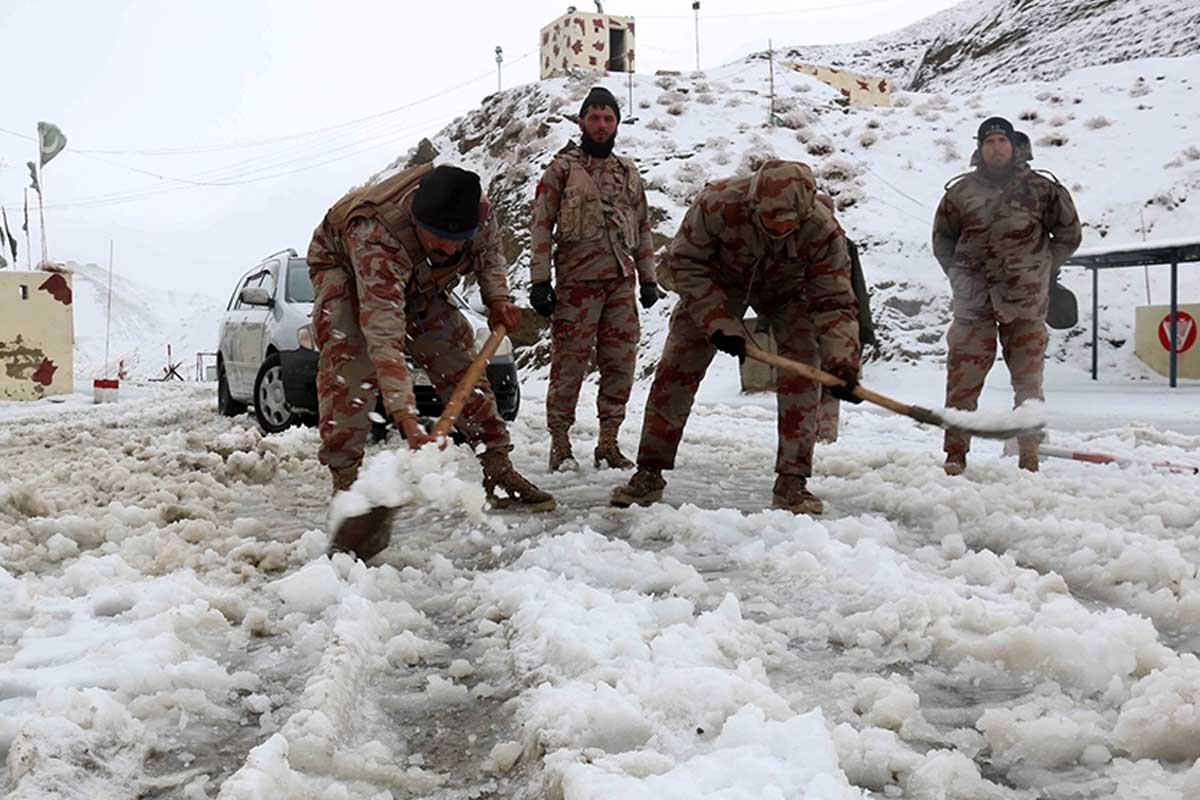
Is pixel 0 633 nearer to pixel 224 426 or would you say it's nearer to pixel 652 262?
pixel 652 262

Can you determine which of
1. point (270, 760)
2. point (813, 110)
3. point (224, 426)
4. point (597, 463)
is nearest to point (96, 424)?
point (224, 426)

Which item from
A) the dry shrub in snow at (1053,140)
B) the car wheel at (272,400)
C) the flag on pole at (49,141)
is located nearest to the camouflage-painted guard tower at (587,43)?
the dry shrub in snow at (1053,140)

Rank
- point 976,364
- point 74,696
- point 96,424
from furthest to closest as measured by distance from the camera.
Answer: point 96,424, point 976,364, point 74,696

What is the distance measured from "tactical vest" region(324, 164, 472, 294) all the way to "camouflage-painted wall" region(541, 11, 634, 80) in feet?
98.2

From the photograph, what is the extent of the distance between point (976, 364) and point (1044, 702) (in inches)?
144

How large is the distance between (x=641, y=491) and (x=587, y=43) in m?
31.4

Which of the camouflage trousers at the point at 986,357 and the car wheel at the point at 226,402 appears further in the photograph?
the car wheel at the point at 226,402

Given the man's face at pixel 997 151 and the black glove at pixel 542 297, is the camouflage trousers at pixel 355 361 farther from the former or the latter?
the man's face at pixel 997 151

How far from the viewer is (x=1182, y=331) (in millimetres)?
12977

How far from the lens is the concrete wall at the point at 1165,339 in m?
12.9

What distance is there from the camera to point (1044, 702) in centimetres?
212

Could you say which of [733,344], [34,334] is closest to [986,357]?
[733,344]

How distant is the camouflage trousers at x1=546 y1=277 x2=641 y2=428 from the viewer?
5.55m

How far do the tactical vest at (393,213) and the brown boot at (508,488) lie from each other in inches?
34.5
